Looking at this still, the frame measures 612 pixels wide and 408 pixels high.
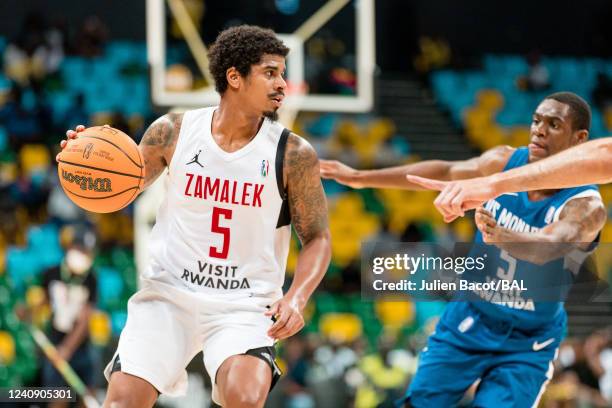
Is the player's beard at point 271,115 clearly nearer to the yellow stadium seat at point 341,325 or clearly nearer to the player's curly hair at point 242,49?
the player's curly hair at point 242,49

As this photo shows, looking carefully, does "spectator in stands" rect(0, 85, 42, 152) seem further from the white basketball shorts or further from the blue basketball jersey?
the blue basketball jersey

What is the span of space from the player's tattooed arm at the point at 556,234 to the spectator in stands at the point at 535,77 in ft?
42.1

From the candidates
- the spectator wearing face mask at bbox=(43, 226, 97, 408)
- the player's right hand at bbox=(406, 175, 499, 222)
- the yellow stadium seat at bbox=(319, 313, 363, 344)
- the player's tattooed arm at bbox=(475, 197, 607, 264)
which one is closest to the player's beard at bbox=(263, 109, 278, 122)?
the player's tattooed arm at bbox=(475, 197, 607, 264)

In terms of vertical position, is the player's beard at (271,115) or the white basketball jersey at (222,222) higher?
the player's beard at (271,115)

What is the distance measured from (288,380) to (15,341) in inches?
117

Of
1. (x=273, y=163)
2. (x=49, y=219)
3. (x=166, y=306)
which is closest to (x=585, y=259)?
(x=273, y=163)

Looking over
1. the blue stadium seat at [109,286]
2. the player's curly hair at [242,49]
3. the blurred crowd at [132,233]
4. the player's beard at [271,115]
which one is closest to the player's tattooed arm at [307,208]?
the player's beard at [271,115]

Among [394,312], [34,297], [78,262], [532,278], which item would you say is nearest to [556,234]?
[532,278]

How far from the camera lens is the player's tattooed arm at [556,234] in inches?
187

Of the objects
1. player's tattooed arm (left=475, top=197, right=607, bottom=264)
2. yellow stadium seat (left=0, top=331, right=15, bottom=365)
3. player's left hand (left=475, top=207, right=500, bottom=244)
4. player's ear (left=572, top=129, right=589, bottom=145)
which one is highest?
player's ear (left=572, top=129, right=589, bottom=145)

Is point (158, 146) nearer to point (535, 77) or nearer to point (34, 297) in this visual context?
point (34, 297)

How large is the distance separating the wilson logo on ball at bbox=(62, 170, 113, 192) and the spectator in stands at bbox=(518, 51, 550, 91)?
556 inches

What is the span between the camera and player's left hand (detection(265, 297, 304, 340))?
4.48 meters

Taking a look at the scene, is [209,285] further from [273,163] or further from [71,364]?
[71,364]
